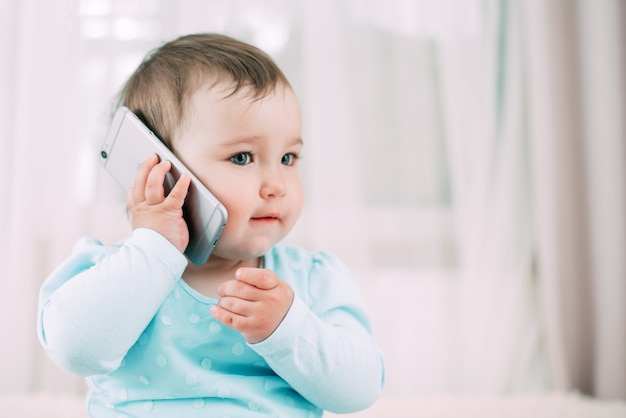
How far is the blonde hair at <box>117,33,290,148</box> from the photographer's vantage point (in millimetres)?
836

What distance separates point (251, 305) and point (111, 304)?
15 centimetres

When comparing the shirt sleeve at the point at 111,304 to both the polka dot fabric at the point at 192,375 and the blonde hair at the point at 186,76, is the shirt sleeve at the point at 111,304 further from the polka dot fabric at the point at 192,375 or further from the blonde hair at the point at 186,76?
the blonde hair at the point at 186,76

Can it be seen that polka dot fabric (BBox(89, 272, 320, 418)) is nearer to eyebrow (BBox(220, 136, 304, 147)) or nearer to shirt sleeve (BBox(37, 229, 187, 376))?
shirt sleeve (BBox(37, 229, 187, 376))

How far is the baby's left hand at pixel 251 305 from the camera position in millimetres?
750

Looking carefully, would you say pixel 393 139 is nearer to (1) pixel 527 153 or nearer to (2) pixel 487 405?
(1) pixel 527 153

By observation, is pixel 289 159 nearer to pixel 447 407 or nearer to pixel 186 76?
pixel 186 76

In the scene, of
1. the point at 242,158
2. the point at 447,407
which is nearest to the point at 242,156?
the point at 242,158

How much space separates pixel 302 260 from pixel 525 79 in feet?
3.50

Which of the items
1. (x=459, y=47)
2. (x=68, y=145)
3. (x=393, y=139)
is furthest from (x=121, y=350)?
(x=459, y=47)

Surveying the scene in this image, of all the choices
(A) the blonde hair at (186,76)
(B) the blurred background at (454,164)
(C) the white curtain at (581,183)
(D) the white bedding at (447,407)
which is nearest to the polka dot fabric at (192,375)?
(A) the blonde hair at (186,76)

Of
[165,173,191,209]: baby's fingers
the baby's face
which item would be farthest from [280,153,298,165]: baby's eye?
[165,173,191,209]: baby's fingers

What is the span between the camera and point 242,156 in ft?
2.76

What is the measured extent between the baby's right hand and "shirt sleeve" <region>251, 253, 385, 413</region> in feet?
0.52

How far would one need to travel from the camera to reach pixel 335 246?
1.66m
